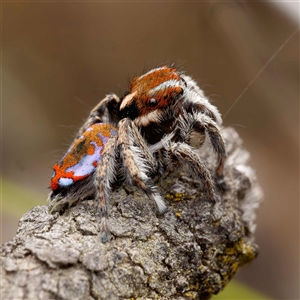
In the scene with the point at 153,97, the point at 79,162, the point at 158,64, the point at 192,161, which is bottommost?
the point at 79,162

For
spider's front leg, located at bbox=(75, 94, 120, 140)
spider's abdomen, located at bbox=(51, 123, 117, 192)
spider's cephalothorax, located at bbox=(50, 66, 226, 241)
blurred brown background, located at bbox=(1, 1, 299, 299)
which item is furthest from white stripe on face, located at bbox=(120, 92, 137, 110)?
blurred brown background, located at bbox=(1, 1, 299, 299)

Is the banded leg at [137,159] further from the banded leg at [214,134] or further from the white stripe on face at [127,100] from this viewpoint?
the banded leg at [214,134]

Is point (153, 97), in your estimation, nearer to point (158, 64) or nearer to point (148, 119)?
point (148, 119)

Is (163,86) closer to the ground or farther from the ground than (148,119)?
farther from the ground

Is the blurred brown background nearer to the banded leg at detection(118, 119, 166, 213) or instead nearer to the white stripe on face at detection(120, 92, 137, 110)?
the white stripe on face at detection(120, 92, 137, 110)

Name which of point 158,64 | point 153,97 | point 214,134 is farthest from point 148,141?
point 158,64

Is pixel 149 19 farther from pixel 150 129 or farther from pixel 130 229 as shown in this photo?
pixel 130 229

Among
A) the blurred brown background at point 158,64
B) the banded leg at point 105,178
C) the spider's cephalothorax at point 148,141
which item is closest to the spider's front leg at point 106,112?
the spider's cephalothorax at point 148,141

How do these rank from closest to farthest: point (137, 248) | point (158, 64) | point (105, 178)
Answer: point (137, 248)
point (105, 178)
point (158, 64)

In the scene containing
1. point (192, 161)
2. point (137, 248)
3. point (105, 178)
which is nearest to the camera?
point (137, 248)
